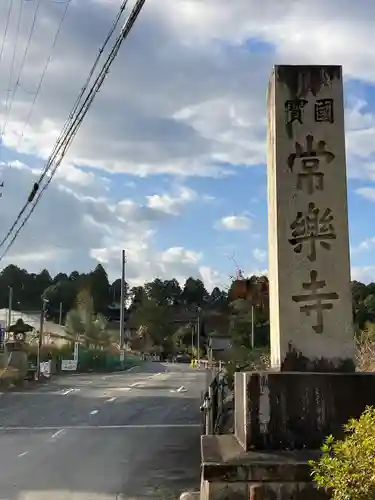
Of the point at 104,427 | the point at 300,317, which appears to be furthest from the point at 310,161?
the point at 104,427

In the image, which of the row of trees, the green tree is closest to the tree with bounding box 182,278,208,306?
the row of trees

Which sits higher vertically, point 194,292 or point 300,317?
point 194,292

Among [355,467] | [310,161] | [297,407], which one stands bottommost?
[355,467]

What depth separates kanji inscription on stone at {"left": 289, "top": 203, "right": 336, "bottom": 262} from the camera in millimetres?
6844

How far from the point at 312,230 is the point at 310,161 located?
27.1 inches

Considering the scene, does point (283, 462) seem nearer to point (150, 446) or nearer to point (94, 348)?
point (150, 446)

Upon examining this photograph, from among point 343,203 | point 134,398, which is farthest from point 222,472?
point 134,398

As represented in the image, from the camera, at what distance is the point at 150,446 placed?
1532 centimetres

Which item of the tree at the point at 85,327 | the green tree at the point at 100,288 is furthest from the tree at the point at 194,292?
the tree at the point at 85,327

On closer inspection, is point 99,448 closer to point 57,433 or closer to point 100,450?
point 100,450

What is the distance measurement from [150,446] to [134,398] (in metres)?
13.4

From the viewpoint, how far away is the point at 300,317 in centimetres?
674

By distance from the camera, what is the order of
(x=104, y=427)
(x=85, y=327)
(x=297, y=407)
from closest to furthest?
1. (x=297, y=407)
2. (x=104, y=427)
3. (x=85, y=327)

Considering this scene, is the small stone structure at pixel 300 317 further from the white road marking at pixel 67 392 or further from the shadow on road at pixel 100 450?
the white road marking at pixel 67 392
